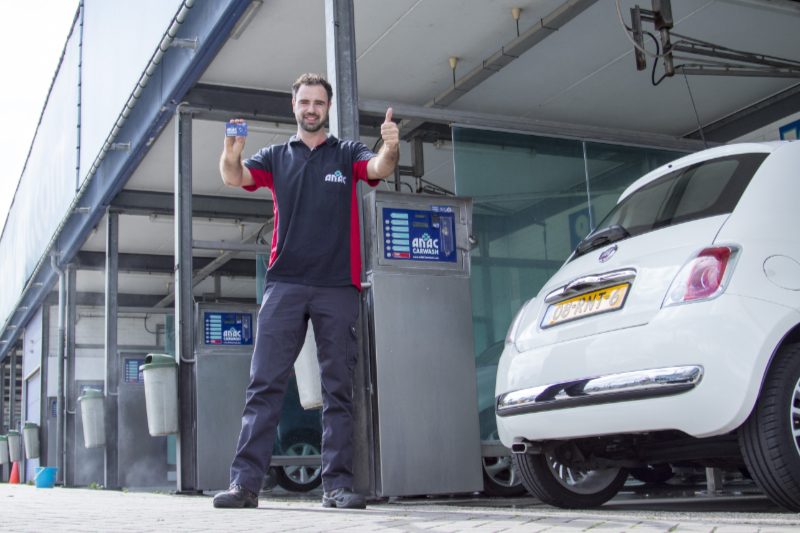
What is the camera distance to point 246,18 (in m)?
6.58

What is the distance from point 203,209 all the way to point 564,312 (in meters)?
8.78

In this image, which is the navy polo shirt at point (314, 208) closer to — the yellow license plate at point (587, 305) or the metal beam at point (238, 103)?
the yellow license plate at point (587, 305)

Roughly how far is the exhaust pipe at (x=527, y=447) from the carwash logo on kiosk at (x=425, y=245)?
Result: 1526mm

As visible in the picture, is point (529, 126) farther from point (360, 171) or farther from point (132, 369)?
point (132, 369)

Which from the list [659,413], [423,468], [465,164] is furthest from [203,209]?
[659,413]

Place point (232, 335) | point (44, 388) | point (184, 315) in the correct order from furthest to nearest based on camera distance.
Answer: point (44, 388), point (232, 335), point (184, 315)

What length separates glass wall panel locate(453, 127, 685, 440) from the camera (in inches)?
245

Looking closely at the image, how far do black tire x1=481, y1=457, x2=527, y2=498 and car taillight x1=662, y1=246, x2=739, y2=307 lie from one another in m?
3.05

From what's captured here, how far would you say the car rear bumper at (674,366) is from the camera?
2854mm

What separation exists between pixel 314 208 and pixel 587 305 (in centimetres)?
146

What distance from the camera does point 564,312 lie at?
3.57m

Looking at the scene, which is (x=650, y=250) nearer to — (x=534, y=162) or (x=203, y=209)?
(x=534, y=162)

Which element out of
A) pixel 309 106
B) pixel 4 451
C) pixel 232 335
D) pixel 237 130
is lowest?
pixel 4 451

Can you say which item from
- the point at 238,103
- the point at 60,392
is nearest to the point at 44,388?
the point at 60,392
